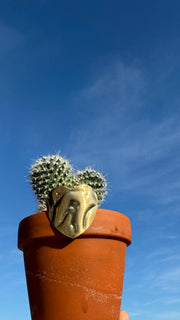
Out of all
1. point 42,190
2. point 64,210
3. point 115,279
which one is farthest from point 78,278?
point 42,190

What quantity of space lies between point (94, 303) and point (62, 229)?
0.59 m

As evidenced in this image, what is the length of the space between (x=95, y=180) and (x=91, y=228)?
3.69 feet

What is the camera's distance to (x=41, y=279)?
8.04 feet

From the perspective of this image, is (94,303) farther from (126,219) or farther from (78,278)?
(126,219)

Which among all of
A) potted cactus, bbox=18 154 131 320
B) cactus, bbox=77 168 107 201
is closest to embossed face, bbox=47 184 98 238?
potted cactus, bbox=18 154 131 320

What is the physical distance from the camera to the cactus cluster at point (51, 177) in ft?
10.4

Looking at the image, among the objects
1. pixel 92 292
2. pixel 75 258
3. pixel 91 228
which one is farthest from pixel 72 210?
pixel 92 292

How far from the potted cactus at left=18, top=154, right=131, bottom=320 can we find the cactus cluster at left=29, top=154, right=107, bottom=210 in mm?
631

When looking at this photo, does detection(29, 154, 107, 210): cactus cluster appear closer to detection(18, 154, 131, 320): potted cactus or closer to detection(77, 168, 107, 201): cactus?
detection(77, 168, 107, 201): cactus

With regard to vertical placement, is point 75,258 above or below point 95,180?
below

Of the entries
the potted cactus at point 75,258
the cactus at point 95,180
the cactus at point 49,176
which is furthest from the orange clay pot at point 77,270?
the cactus at point 95,180

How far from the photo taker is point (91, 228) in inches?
93.4

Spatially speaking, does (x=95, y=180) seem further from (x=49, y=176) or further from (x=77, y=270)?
(x=77, y=270)

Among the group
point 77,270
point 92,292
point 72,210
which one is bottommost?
point 92,292
